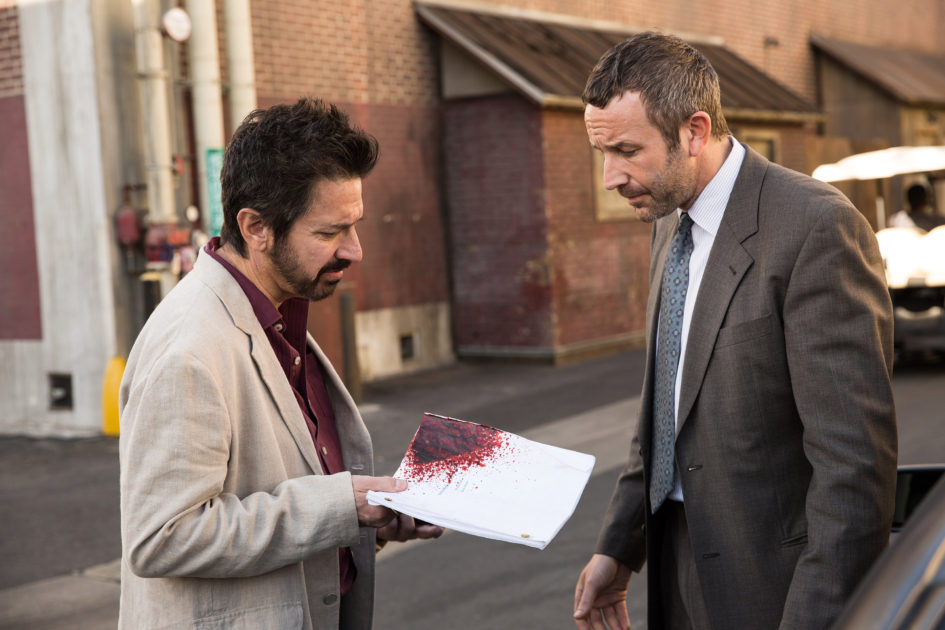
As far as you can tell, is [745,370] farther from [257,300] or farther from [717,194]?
[257,300]

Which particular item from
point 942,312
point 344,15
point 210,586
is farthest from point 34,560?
point 942,312

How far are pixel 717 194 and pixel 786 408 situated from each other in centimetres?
54

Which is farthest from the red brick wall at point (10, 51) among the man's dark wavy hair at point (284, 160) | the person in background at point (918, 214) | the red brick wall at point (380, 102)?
the person in background at point (918, 214)

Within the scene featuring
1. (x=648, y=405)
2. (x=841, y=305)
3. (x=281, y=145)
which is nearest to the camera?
(x=841, y=305)

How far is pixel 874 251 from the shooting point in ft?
7.93

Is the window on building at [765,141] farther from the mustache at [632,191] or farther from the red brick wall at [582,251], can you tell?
the mustache at [632,191]

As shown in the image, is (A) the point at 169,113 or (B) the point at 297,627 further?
(A) the point at 169,113

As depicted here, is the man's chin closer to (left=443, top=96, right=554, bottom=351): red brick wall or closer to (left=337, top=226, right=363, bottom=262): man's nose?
(left=337, top=226, right=363, bottom=262): man's nose

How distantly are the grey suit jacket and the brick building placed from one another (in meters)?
8.56

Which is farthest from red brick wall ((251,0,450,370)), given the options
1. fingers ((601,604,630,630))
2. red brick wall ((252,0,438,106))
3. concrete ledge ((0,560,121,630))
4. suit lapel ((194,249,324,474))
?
suit lapel ((194,249,324,474))

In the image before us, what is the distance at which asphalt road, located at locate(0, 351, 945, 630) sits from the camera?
5641 mm

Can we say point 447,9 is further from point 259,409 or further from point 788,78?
point 259,409

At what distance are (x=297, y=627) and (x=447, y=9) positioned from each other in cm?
1235

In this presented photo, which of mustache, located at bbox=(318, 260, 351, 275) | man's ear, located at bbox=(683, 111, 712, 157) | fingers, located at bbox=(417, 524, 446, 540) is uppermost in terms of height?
man's ear, located at bbox=(683, 111, 712, 157)
